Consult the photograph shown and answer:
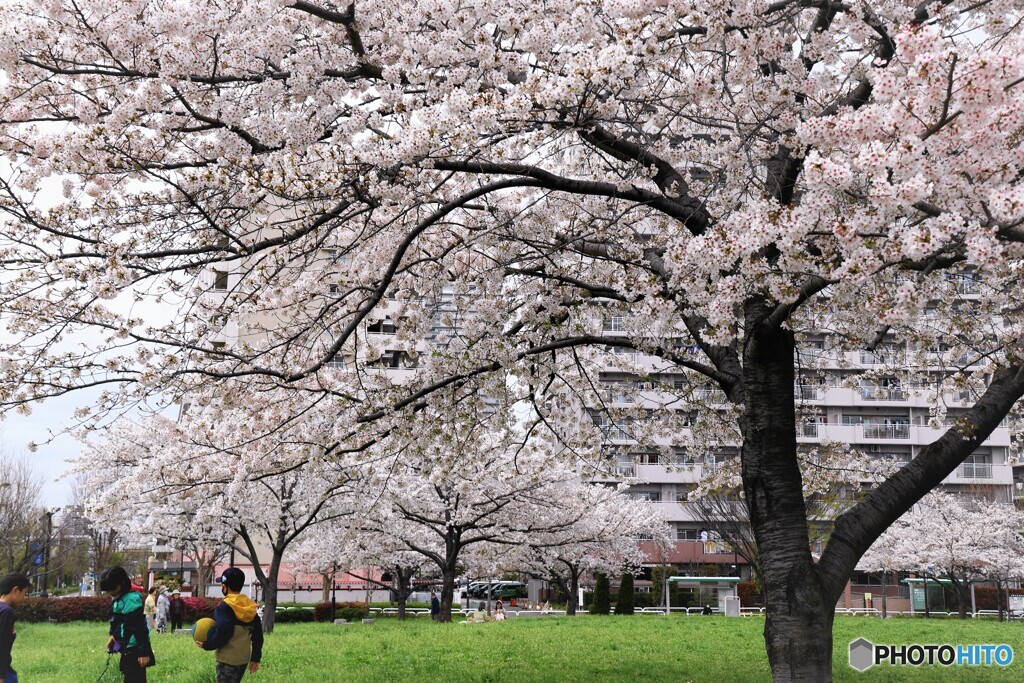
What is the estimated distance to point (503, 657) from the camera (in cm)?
1175

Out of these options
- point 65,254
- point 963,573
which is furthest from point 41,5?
point 963,573

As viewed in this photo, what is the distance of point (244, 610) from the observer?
6.62m

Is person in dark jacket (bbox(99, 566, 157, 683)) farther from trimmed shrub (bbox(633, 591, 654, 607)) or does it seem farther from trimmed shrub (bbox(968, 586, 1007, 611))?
trimmed shrub (bbox(968, 586, 1007, 611))

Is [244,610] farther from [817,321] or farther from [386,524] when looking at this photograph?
[386,524]

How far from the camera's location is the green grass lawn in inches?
397

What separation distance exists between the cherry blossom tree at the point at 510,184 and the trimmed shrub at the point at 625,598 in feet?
83.7

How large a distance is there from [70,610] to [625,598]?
18.8 meters

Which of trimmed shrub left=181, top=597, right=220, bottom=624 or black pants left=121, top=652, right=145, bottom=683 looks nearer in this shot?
black pants left=121, top=652, right=145, bottom=683

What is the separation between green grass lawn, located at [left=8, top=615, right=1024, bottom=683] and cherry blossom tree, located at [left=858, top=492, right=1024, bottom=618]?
19219 millimetres

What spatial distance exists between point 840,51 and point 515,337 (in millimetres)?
3780

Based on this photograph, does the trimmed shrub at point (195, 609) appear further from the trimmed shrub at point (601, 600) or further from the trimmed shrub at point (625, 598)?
the trimmed shrub at point (625, 598)

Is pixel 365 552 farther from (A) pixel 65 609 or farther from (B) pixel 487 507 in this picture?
(A) pixel 65 609

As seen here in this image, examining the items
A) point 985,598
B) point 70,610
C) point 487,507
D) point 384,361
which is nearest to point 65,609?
point 70,610

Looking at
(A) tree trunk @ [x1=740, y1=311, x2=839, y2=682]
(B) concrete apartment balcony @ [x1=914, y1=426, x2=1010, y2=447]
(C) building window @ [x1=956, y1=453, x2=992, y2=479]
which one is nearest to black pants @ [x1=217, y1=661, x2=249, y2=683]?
(A) tree trunk @ [x1=740, y1=311, x2=839, y2=682]
